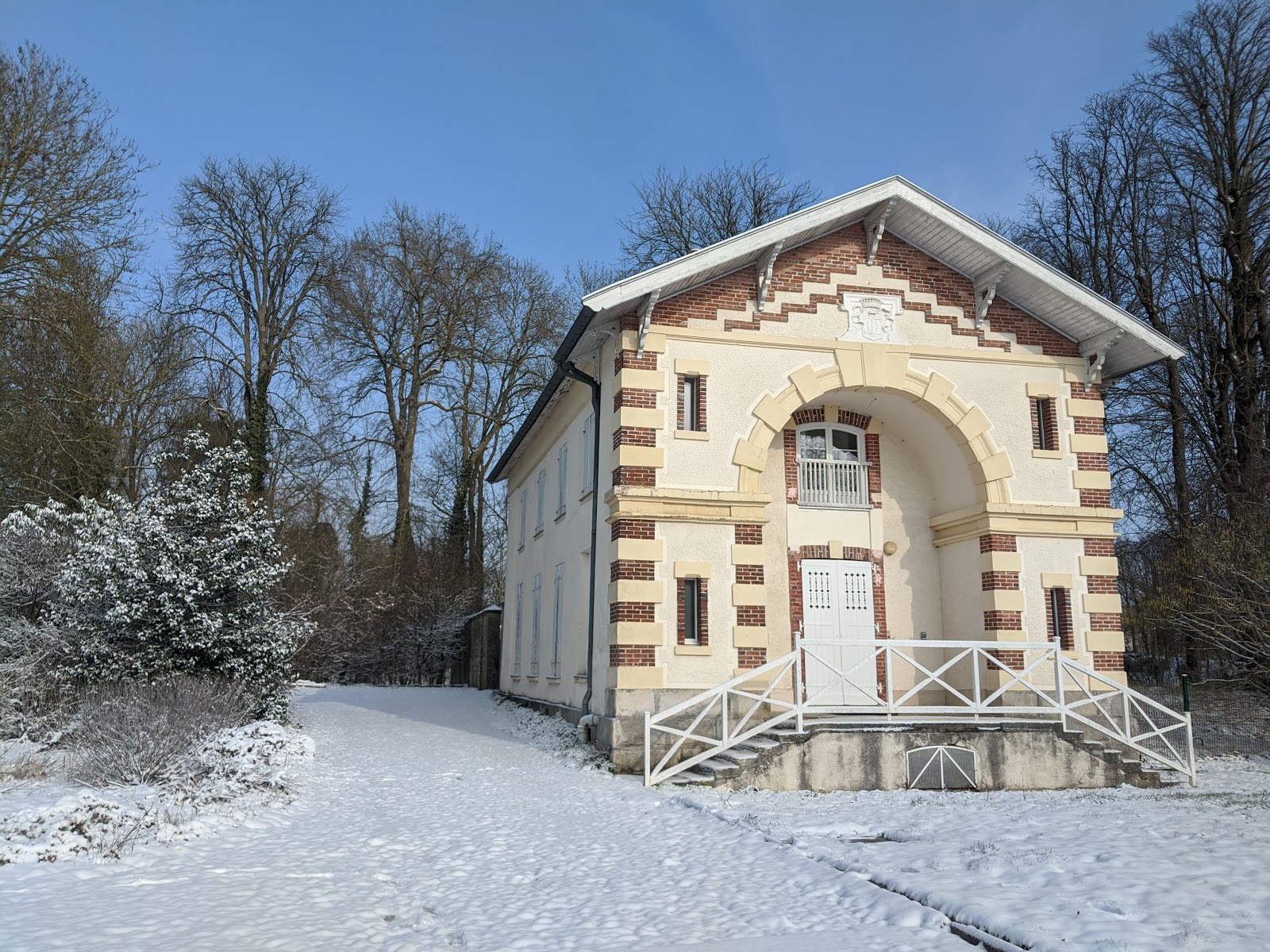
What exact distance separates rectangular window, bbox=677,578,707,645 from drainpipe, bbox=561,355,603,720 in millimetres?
1746

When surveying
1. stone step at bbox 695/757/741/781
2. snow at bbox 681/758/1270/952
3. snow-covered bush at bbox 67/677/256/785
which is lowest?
snow at bbox 681/758/1270/952

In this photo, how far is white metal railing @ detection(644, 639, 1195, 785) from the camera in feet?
37.4

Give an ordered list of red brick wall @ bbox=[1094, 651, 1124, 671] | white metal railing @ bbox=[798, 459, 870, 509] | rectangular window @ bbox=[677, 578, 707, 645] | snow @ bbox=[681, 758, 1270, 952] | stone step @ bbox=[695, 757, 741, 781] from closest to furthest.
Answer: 1. snow @ bbox=[681, 758, 1270, 952]
2. stone step @ bbox=[695, 757, 741, 781]
3. rectangular window @ bbox=[677, 578, 707, 645]
4. red brick wall @ bbox=[1094, 651, 1124, 671]
5. white metal railing @ bbox=[798, 459, 870, 509]

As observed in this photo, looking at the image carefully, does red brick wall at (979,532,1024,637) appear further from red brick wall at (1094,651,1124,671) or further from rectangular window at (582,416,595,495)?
rectangular window at (582,416,595,495)

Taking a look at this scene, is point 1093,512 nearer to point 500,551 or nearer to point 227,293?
point 227,293

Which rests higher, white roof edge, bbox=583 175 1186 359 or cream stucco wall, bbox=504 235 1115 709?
white roof edge, bbox=583 175 1186 359

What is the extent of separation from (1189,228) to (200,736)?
68.6ft

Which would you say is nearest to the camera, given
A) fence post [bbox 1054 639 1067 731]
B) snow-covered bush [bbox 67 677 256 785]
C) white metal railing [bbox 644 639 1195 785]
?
snow-covered bush [bbox 67 677 256 785]

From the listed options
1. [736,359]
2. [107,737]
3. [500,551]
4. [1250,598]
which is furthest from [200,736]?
[500,551]

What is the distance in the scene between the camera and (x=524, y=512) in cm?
2308

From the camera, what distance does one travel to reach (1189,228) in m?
20.5

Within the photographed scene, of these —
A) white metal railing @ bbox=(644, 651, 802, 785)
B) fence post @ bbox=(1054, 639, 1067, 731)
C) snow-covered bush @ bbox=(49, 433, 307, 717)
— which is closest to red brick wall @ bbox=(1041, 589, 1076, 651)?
fence post @ bbox=(1054, 639, 1067, 731)

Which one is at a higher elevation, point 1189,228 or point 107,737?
point 1189,228

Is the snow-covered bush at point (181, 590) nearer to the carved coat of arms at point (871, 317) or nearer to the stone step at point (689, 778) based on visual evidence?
the stone step at point (689, 778)
